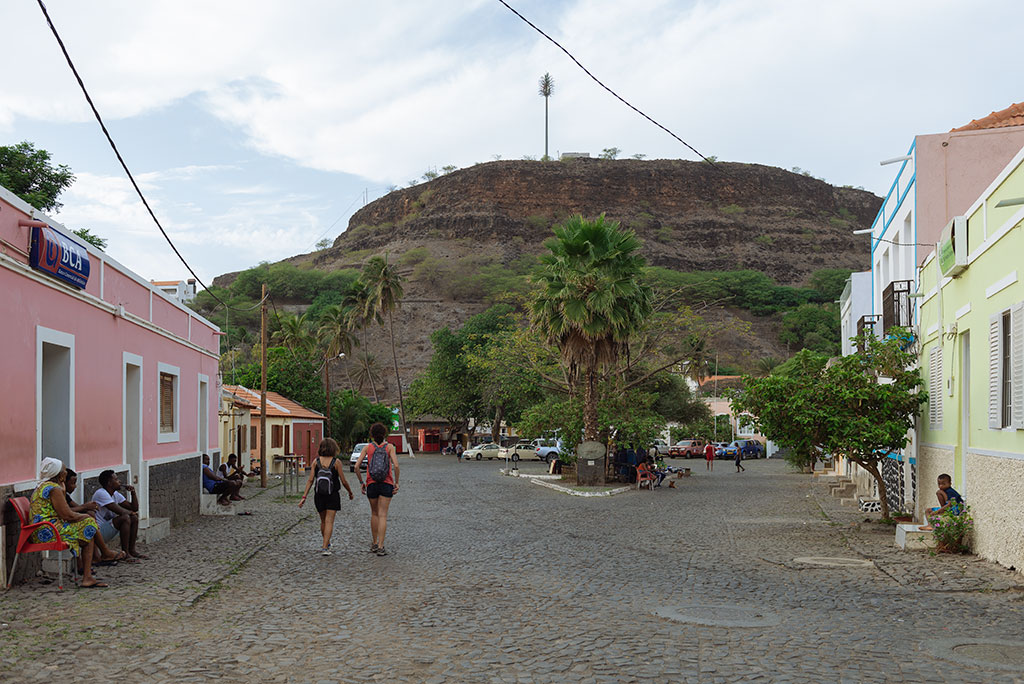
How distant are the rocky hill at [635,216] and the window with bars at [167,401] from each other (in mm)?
110603

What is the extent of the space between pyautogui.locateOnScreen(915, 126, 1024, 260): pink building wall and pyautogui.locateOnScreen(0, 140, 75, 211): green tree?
2510 cm

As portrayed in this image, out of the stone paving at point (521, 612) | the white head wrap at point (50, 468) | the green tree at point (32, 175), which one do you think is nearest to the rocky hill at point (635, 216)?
the green tree at point (32, 175)

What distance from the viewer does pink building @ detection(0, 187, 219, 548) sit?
387 inches

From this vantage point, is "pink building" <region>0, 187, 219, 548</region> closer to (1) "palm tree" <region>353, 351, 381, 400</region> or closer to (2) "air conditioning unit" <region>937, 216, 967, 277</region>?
(2) "air conditioning unit" <region>937, 216, 967, 277</region>

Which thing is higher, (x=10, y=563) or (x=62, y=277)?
(x=62, y=277)

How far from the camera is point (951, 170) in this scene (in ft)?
57.7

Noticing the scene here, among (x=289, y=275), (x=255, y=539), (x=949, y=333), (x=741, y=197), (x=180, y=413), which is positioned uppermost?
(x=741, y=197)

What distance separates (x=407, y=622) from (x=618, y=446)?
2410 cm

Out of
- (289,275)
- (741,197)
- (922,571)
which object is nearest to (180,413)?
(922,571)

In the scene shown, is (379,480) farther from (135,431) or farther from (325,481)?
(135,431)

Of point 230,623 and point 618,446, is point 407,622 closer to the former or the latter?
point 230,623

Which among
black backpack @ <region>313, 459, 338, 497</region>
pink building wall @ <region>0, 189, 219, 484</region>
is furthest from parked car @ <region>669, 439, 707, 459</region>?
black backpack @ <region>313, 459, 338, 497</region>

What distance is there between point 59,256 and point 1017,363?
10042 mm

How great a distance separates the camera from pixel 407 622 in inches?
317
